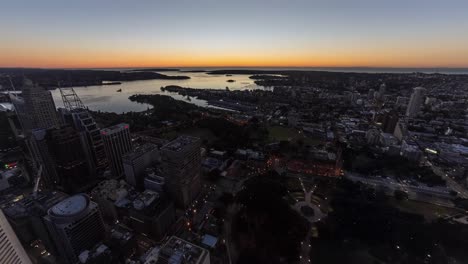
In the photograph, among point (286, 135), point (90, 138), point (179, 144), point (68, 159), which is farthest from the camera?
point (286, 135)

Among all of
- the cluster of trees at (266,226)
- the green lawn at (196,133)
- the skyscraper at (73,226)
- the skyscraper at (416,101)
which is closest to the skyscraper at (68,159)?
the skyscraper at (73,226)

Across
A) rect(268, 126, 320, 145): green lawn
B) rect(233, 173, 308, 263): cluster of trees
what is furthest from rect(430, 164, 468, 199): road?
rect(233, 173, 308, 263): cluster of trees

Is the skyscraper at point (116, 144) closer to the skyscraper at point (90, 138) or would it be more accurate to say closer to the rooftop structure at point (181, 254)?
the skyscraper at point (90, 138)

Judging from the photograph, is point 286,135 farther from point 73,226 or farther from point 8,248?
point 8,248

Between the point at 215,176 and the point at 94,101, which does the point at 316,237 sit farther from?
the point at 94,101

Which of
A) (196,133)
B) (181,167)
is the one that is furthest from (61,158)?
(196,133)

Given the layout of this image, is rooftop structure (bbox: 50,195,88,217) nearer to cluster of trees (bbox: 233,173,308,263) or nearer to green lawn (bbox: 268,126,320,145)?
cluster of trees (bbox: 233,173,308,263)
